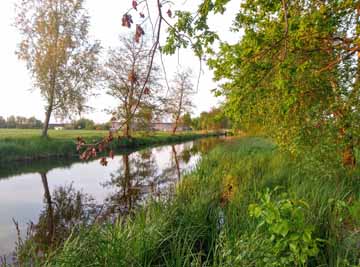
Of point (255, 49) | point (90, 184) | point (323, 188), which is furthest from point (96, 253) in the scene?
point (90, 184)

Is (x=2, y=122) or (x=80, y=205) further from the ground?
(x=2, y=122)

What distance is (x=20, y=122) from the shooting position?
34812mm

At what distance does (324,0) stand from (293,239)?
501cm

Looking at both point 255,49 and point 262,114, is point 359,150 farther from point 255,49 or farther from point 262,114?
point 255,49

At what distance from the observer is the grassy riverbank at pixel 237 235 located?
2119mm

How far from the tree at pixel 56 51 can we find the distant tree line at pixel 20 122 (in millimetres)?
18881

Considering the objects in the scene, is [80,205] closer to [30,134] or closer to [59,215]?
[59,215]

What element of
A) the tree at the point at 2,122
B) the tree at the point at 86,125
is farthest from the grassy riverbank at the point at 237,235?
the tree at the point at 2,122

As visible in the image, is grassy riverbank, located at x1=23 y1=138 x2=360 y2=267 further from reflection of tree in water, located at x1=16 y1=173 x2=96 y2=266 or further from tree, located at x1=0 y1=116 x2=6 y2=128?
tree, located at x1=0 y1=116 x2=6 y2=128

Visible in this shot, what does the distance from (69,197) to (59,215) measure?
72.3 inches

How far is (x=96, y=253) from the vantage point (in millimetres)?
2422

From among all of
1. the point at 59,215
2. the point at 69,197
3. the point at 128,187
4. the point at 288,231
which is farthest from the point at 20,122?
the point at 288,231

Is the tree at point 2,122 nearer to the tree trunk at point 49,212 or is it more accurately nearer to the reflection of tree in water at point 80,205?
the reflection of tree in water at point 80,205

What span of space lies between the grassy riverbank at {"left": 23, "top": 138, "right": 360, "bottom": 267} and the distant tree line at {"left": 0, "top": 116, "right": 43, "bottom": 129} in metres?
34.9
